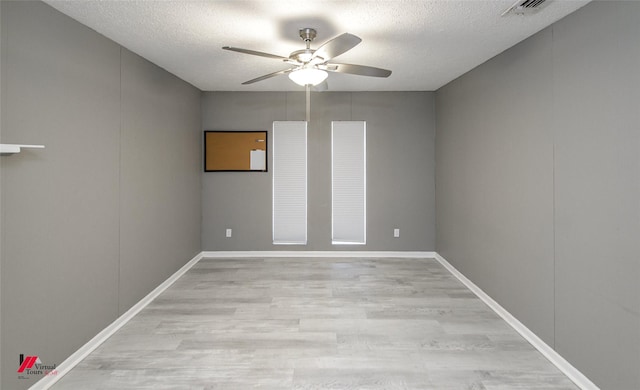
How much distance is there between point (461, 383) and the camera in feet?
7.35

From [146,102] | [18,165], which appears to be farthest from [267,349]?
[146,102]

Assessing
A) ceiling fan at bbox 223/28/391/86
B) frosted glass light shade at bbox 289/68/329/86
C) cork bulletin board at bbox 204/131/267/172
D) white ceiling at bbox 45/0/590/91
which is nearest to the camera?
white ceiling at bbox 45/0/590/91

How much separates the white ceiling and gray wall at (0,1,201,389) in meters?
0.33

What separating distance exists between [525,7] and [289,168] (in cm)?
368

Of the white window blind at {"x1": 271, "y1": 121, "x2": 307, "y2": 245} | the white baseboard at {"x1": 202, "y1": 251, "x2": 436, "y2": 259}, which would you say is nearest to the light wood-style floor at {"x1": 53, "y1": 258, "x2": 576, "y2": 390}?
the white baseboard at {"x1": 202, "y1": 251, "x2": 436, "y2": 259}

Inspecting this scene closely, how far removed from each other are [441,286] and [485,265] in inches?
24.4

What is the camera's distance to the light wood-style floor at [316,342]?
2.28 meters

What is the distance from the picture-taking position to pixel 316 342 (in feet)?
9.04

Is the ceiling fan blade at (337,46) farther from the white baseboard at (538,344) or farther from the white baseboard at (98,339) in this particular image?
the white baseboard at (98,339)

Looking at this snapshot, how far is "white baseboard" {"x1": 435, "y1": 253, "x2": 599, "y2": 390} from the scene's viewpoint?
223 cm

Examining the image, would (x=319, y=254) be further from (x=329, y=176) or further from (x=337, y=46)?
(x=337, y=46)

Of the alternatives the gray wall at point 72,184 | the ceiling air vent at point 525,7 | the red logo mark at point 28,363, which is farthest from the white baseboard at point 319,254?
the ceiling air vent at point 525,7

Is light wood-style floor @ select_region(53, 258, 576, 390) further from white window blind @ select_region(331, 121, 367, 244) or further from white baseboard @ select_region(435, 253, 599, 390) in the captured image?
white window blind @ select_region(331, 121, 367, 244)

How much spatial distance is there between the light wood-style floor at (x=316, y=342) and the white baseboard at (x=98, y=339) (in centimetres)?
6
